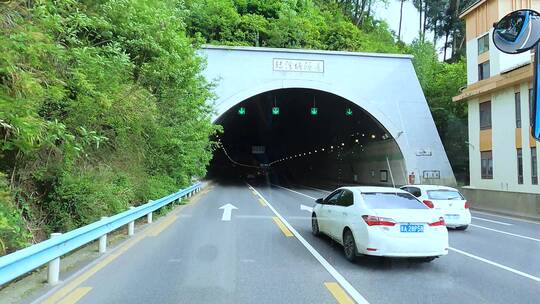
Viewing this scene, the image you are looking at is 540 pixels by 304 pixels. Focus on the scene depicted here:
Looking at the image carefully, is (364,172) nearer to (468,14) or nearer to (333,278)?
(468,14)

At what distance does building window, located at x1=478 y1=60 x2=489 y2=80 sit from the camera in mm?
31891

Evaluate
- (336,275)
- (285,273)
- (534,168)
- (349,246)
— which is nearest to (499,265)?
(349,246)

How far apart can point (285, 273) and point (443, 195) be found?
362 inches

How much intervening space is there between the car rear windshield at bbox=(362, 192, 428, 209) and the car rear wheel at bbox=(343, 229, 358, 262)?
733mm

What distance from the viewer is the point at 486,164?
31344 millimetres

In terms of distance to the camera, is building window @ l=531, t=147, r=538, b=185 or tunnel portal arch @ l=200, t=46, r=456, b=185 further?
tunnel portal arch @ l=200, t=46, r=456, b=185

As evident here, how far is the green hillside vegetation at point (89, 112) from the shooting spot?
7941mm

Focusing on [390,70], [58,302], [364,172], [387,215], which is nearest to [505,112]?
[390,70]

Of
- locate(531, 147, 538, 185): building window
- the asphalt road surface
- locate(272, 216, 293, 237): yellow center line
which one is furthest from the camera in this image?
locate(531, 147, 538, 185): building window

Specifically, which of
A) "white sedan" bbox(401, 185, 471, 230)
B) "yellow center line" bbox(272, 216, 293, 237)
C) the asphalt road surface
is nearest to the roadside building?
"white sedan" bbox(401, 185, 471, 230)

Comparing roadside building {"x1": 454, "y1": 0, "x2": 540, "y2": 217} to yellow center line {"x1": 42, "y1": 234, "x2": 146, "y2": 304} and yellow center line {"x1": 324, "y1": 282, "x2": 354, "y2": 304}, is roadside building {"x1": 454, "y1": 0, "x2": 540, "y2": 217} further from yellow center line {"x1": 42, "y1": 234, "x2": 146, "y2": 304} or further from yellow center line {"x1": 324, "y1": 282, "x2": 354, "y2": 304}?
yellow center line {"x1": 42, "y1": 234, "x2": 146, "y2": 304}

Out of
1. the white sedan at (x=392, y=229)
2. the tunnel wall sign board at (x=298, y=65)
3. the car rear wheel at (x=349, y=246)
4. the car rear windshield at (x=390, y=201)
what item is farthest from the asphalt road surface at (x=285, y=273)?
the tunnel wall sign board at (x=298, y=65)

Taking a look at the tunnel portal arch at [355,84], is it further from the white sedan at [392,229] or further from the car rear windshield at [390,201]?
the white sedan at [392,229]

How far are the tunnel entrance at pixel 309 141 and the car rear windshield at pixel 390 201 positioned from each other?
2351 cm
